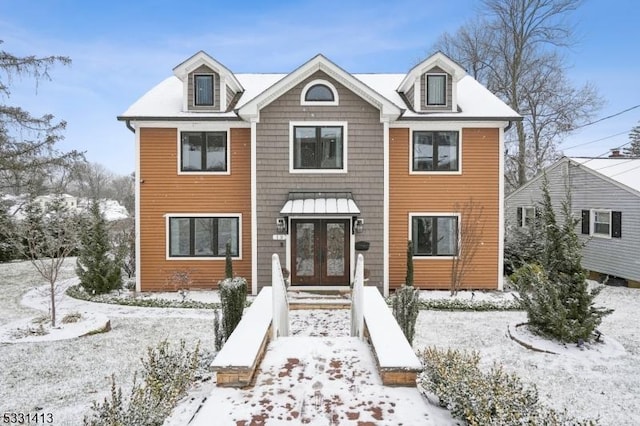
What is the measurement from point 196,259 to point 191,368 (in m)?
8.07

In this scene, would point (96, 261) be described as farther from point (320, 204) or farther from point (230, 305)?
point (230, 305)

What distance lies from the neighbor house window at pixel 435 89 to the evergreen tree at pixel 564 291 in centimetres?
612

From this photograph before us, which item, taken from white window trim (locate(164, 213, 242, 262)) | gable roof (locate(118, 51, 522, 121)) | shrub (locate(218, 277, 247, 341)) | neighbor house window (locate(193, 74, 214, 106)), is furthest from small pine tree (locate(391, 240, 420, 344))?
neighbor house window (locate(193, 74, 214, 106))

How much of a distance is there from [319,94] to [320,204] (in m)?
3.61

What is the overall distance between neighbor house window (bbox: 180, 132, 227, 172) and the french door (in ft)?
11.4

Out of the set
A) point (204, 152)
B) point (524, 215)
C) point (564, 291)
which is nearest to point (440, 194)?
point (564, 291)

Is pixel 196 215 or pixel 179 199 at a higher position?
pixel 179 199

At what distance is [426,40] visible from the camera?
27359 mm

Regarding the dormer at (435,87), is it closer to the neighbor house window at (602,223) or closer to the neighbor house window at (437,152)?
the neighbor house window at (437,152)

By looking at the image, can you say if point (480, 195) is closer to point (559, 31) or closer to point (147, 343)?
point (147, 343)

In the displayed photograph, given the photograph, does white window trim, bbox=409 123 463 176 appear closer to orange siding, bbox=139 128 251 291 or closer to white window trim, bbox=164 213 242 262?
orange siding, bbox=139 128 251 291

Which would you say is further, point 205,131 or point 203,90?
point 203,90

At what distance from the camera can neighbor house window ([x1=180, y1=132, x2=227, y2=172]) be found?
12781 millimetres

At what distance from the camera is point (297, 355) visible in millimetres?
5387
